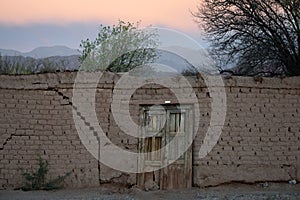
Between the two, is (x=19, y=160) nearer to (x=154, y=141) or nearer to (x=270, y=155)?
(x=154, y=141)

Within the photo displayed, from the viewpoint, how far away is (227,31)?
15.1 meters

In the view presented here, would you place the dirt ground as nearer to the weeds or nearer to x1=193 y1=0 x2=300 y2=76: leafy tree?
the weeds

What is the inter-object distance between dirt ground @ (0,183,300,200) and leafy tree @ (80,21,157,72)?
882cm

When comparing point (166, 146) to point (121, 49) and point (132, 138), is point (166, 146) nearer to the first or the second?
point (132, 138)

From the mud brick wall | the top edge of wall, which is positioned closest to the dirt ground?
the mud brick wall

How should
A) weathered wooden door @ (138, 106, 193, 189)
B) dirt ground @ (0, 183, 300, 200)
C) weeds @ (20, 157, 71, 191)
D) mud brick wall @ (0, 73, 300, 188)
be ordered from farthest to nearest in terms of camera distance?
weathered wooden door @ (138, 106, 193, 189), mud brick wall @ (0, 73, 300, 188), weeds @ (20, 157, 71, 191), dirt ground @ (0, 183, 300, 200)

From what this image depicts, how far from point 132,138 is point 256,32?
693 centimetres

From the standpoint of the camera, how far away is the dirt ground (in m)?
8.60

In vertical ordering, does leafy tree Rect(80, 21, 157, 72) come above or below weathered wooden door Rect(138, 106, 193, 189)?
above

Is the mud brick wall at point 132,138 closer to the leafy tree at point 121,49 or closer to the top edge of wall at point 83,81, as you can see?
the top edge of wall at point 83,81

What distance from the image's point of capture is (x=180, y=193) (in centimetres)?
904

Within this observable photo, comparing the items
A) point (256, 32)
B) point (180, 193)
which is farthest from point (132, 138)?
point (256, 32)

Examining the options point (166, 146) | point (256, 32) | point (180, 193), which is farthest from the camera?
point (256, 32)

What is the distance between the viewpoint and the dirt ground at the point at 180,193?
28.2 feet
